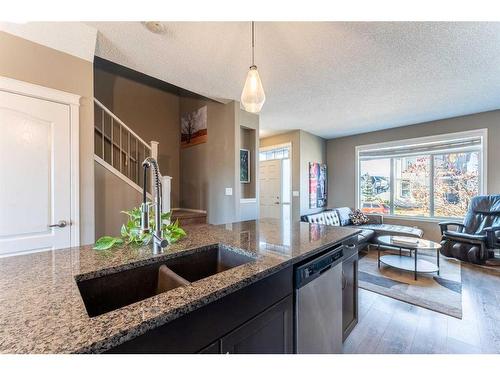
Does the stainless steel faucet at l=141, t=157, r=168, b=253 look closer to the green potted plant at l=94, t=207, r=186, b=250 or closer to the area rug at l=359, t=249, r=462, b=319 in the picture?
the green potted plant at l=94, t=207, r=186, b=250

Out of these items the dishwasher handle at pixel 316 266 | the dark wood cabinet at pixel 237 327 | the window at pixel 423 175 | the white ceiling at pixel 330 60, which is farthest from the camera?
the window at pixel 423 175

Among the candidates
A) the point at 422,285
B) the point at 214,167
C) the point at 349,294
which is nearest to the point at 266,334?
the point at 349,294

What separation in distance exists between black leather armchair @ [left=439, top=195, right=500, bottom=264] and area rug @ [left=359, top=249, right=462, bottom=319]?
9.0 inches

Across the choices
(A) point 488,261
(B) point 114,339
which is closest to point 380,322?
(B) point 114,339

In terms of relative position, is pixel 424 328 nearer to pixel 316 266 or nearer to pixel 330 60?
pixel 316 266

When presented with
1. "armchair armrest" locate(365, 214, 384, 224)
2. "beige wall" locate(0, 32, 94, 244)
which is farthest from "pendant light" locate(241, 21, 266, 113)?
"armchair armrest" locate(365, 214, 384, 224)

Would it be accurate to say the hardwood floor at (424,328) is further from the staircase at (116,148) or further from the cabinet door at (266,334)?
the staircase at (116,148)

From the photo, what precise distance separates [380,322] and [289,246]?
155cm

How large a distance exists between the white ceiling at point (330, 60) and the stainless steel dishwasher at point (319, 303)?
1.85m

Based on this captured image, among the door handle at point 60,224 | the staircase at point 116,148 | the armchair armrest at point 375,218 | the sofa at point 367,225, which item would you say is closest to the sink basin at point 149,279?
the door handle at point 60,224

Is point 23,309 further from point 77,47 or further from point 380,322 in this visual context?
point 380,322

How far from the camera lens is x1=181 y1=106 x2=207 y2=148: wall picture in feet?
13.2

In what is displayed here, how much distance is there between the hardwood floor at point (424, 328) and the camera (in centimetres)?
175

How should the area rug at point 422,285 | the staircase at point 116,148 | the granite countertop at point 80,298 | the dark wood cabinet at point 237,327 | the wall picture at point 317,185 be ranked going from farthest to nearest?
the wall picture at point 317,185 → the staircase at point 116,148 → the area rug at point 422,285 → the dark wood cabinet at point 237,327 → the granite countertop at point 80,298
